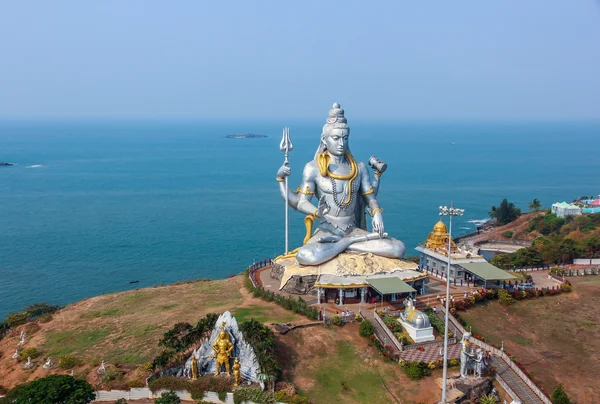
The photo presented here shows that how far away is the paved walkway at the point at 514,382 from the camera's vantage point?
2101 centimetres

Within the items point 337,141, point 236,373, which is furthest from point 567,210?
point 236,373

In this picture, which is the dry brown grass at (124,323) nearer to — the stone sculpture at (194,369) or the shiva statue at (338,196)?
the stone sculpture at (194,369)

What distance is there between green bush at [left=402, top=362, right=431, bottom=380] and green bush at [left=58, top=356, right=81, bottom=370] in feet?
47.5

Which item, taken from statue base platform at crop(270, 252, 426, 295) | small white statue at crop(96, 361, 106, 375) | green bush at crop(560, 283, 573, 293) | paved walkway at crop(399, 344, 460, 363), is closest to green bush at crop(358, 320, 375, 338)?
paved walkway at crop(399, 344, 460, 363)

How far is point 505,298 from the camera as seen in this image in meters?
30.7

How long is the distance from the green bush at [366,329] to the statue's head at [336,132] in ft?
35.8

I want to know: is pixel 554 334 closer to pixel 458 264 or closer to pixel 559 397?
pixel 458 264

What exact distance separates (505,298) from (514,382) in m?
9.27

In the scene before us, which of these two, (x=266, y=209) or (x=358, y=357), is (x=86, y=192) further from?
(x=358, y=357)

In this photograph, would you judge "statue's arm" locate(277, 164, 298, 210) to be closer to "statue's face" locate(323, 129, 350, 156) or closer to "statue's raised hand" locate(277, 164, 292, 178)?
"statue's raised hand" locate(277, 164, 292, 178)

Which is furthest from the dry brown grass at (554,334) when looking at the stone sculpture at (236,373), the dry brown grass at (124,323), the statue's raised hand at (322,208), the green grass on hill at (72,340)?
the green grass on hill at (72,340)

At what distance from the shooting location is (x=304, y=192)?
32.4 metres

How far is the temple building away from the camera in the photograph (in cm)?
3180

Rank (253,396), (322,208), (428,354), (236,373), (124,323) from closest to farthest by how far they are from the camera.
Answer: (253,396) → (236,373) → (428,354) → (124,323) → (322,208)
